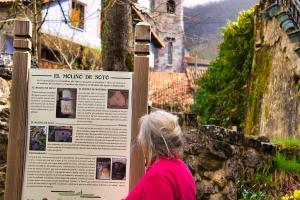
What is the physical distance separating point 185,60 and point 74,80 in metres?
57.2

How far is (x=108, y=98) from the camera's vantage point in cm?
462

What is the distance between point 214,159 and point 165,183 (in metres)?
3.27

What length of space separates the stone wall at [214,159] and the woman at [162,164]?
280 centimetres

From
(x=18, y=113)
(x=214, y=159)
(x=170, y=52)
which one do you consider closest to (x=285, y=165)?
(x=214, y=159)

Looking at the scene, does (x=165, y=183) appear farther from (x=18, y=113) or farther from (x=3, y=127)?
(x=3, y=127)

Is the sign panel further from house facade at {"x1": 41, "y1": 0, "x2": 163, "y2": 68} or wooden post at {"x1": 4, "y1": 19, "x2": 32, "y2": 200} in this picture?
house facade at {"x1": 41, "y1": 0, "x2": 163, "y2": 68}

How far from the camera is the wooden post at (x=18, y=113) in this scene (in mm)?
4582

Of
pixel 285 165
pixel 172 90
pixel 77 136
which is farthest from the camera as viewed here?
pixel 172 90

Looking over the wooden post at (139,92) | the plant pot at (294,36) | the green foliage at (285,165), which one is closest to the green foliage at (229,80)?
the plant pot at (294,36)

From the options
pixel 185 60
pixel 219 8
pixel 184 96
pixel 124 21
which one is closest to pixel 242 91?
pixel 124 21

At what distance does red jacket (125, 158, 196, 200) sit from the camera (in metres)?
3.51

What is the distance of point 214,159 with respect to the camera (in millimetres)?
6719

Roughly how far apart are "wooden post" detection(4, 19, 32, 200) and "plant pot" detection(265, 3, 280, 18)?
292 inches

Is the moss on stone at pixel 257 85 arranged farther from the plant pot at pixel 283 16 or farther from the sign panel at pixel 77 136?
the sign panel at pixel 77 136
